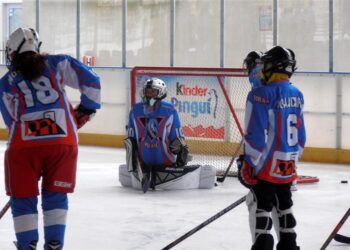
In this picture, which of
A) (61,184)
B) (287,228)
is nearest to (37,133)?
(61,184)

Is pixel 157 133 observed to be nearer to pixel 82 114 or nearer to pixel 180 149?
pixel 180 149

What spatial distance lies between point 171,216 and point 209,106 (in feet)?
8.79

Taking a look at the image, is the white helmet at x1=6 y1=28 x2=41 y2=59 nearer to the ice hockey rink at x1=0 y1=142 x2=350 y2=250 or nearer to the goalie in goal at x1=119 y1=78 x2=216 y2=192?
the ice hockey rink at x1=0 y1=142 x2=350 y2=250

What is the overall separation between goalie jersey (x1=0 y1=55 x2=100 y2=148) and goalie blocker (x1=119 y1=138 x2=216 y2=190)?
3.46 metres

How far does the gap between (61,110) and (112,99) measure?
7755 millimetres

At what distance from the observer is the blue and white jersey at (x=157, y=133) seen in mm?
7445

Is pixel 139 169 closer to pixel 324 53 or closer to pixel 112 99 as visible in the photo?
pixel 324 53

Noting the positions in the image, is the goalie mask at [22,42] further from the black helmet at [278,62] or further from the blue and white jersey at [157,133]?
the blue and white jersey at [157,133]

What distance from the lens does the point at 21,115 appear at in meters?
3.91

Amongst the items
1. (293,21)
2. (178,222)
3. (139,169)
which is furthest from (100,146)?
(178,222)

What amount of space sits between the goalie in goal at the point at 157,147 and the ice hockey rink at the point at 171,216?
13 centimetres

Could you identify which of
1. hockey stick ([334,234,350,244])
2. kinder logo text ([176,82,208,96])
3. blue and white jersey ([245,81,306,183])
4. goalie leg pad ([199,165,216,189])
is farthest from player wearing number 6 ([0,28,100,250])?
kinder logo text ([176,82,208,96])

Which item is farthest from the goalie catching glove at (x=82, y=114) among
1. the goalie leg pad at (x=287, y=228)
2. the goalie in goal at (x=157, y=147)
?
the goalie in goal at (x=157, y=147)

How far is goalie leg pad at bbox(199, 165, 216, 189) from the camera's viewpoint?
756 centimetres
